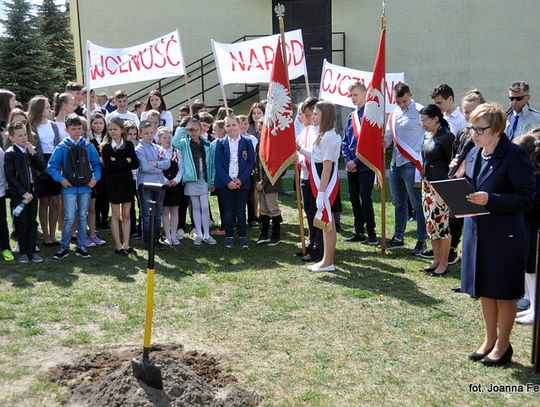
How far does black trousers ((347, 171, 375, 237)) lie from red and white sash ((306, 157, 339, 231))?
1343 mm

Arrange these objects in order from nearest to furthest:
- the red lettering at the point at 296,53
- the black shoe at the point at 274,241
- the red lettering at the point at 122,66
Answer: the black shoe at the point at 274,241 → the red lettering at the point at 122,66 → the red lettering at the point at 296,53

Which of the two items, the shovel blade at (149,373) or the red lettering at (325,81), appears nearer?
the shovel blade at (149,373)

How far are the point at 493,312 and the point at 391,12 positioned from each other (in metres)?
17.6

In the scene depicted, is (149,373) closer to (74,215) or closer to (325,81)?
(74,215)

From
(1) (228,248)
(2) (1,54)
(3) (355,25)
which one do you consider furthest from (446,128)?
(2) (1,54)

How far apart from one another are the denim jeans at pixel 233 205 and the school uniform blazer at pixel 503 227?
463 centimetres

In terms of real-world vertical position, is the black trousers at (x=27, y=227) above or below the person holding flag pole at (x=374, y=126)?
below

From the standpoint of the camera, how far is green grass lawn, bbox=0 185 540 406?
14.4 ft

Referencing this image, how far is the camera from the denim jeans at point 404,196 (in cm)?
802

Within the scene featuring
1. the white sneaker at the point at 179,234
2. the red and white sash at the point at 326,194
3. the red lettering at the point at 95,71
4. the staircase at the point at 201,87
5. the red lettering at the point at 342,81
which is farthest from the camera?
the staircase at the point at 201,87

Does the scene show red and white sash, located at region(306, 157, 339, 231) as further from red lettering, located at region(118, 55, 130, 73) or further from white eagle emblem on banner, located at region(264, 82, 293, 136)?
red lettering, located at region(118, 55, 130, 73)

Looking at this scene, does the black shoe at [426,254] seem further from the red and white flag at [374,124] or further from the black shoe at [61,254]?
the black shoe at [61,254]

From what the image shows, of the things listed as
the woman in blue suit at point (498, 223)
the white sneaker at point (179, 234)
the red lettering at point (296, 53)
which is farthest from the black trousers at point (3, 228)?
the woman in blue suit at point (498, 223)

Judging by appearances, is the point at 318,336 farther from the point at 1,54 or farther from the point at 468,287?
the point at 1,54
